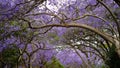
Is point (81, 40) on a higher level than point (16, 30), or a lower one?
lower

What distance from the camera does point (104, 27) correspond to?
1766cm

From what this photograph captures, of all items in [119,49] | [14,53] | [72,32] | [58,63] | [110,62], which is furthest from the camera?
[58,63]

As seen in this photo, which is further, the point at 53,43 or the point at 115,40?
the point at 53,43

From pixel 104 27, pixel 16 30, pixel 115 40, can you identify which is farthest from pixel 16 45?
pixel 115 40

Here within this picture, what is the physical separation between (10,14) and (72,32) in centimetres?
742

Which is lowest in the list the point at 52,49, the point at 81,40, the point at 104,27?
the point at 52,49

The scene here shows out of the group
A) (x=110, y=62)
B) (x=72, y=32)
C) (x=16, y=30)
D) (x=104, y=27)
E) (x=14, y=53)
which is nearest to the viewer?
(x=110, y=62)

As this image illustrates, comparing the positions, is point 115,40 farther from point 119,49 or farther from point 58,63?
point 58,63

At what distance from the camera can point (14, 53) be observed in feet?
74.4

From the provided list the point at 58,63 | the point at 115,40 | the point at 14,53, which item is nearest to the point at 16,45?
the point at 14,53

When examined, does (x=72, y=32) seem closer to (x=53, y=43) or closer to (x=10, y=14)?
(x=53, y=43)

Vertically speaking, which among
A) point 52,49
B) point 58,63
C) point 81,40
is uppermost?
point 81,40

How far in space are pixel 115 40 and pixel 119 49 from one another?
14.8 inches

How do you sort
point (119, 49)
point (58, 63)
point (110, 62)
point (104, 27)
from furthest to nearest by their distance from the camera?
point (58, 63), point (104, 27), point (110, 62), point (119, 49)
